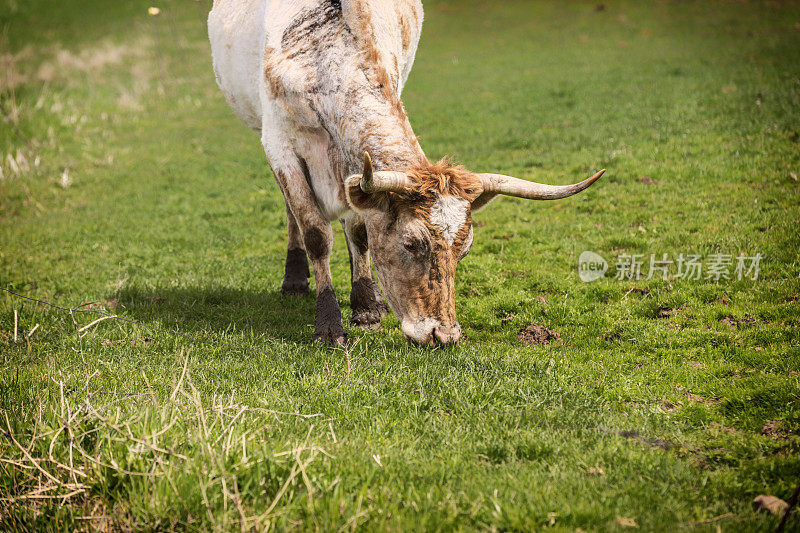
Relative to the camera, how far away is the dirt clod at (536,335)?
20.7 ft

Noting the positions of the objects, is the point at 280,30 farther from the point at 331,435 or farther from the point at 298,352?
the point at 331,435

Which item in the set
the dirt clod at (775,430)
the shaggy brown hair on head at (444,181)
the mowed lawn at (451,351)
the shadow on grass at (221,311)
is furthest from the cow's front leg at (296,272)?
the dirt clod at (775,430)

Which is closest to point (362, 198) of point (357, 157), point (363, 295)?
point (357, 157)

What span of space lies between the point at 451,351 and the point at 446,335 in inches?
8.0

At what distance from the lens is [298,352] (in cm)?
592

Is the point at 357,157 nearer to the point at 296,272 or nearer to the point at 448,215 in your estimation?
the point at 448,215

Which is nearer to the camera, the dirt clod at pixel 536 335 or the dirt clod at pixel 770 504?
the dirt clod at pixel 770 504

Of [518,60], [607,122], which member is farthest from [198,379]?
[518,60]

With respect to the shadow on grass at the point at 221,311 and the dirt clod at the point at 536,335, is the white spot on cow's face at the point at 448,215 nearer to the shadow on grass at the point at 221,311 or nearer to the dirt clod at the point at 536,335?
the dirt clod at the point at 536,335

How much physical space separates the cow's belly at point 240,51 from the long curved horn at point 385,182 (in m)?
2.78

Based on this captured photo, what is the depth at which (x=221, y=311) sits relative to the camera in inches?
297

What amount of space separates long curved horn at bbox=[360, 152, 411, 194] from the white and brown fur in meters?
0.12

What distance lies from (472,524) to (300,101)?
4291 mm

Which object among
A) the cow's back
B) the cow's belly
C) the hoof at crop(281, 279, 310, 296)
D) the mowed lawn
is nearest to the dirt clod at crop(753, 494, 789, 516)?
the mowed lawn
